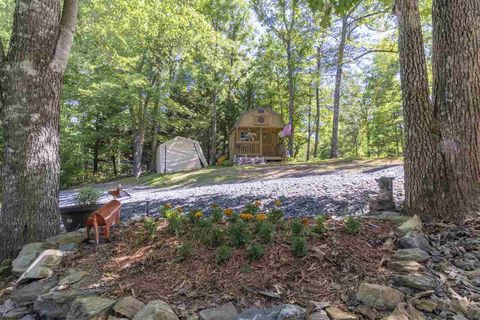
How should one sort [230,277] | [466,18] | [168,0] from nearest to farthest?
[230,277], [466,18], [168,0]

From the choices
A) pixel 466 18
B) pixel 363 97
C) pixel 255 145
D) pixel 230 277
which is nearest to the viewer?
pixel 230 277

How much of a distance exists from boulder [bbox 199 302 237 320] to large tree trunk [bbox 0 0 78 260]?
2048 millimetres

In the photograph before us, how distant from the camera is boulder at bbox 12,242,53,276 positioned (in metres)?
2.32

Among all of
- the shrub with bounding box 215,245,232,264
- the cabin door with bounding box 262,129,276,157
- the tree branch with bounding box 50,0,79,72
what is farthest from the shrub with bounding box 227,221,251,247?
the cabin door with bounding box 262,129,276,157

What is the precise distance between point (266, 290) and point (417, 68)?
7.93ft

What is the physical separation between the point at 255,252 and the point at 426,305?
955 millimetres

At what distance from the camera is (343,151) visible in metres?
26.9

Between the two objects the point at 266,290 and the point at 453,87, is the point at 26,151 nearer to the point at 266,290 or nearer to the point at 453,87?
the point at 266,290

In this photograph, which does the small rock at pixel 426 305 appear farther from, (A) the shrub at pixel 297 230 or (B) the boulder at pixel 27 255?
(B) the boulder at pixel 27 255

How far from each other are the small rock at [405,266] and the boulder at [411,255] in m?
0.05

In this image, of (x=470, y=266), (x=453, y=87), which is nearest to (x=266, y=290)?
(x=470, y=266)

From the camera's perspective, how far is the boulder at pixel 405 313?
1.41m

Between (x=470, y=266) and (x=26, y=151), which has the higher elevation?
(x=26, y=151)

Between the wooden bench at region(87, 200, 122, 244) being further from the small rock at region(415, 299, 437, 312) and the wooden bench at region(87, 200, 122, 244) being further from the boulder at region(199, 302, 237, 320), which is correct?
the small rock at region(415, 299, 437, 312)
